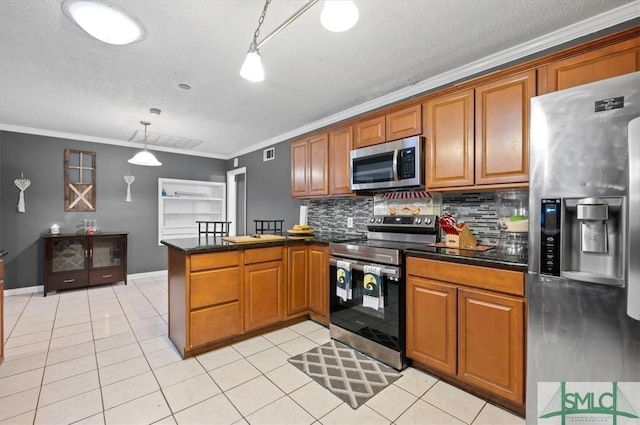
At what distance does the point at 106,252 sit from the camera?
4.66 meters

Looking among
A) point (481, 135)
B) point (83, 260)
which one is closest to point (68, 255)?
point (83, 260)

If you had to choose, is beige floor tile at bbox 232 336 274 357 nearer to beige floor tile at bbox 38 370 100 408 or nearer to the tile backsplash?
beige floor tile at bbox 38 370 100 408

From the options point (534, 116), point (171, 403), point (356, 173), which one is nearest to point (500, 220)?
point (534, 116)

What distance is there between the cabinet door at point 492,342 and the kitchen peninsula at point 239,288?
1376mm

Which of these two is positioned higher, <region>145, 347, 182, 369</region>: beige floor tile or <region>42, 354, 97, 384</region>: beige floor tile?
<region>42, 354, 97, 384</region>: beige floor tile

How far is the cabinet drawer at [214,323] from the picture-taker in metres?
2.41

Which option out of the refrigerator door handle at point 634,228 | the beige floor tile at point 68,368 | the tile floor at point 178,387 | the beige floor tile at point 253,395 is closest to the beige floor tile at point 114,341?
the tile floor at point 178,387

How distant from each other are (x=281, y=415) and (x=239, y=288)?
1172mm

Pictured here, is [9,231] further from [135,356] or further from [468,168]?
[468,168]

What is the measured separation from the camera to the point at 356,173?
9.62ft

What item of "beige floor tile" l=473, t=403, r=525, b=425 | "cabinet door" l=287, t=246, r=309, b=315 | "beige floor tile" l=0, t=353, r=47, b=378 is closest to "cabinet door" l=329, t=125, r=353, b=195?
"cabinet door" l=287, t=246, r=309, b=315

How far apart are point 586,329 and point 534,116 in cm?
110

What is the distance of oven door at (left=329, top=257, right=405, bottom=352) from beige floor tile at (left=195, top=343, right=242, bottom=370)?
0.93 meters

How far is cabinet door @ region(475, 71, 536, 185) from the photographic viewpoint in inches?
74.9
